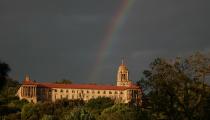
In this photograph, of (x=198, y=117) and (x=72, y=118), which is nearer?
(x=198, y=117)

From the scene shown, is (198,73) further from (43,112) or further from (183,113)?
(43,112)

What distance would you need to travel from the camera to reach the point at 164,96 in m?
40.5

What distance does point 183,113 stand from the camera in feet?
131

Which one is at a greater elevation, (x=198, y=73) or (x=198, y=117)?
(x=198, y=73)

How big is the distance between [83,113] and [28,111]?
57.2 meters

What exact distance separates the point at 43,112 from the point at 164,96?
109 metres

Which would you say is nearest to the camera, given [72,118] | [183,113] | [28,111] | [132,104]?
[183,113]

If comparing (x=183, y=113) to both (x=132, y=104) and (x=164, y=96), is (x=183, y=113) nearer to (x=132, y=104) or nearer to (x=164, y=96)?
(x=164, y=96)

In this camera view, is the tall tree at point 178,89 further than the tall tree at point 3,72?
Yes

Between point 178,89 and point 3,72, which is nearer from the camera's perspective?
point 3,72

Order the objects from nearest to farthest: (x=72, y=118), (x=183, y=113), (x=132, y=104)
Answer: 1. (x=183, y=113)
2. (x=132, y=104)
3. (x=72, y=118)

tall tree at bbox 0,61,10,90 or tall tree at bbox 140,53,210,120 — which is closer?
tall tree at bbox 0,61,10,90

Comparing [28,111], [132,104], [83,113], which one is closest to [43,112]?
[28,111]

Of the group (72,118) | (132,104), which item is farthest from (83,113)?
(132,104)
